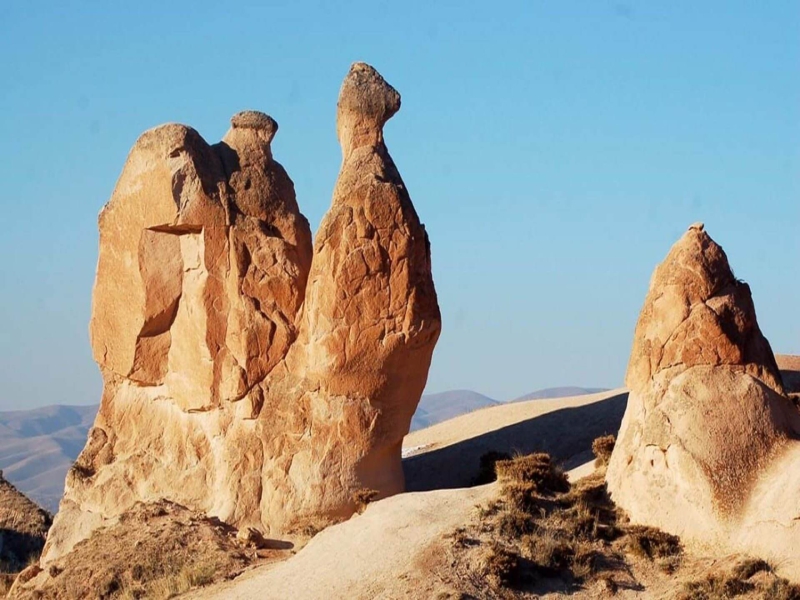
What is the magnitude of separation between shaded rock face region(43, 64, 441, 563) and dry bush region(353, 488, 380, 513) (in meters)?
0.22

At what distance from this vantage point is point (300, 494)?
84.7ft

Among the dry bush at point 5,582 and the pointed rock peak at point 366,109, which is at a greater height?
the pointed rock peak at point 366,109

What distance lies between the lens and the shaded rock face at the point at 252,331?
85.9ft

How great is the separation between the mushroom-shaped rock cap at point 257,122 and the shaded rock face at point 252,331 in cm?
3

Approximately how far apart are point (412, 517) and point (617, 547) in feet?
9.49

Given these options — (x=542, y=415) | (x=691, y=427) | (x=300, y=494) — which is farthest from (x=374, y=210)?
(x=542, y=415)

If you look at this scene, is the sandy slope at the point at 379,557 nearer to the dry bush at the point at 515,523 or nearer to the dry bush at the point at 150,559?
the dry bush at the point at 515,523

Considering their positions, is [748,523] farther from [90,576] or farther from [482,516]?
[90,576]

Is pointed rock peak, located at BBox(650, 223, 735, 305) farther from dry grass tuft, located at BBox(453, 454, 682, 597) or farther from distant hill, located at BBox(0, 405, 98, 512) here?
distant hill, located at BBox(0, 405, 98, 512)

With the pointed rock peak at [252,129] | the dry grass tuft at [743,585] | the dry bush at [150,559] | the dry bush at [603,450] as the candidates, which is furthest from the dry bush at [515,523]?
the pointed rock peak at [252,129]

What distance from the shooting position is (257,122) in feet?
94.5

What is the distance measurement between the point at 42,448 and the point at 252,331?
12801 centimetres

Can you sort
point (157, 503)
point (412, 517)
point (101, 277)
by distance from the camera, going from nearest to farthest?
point (412, 517)
point (157, 503)
point (101, 277)

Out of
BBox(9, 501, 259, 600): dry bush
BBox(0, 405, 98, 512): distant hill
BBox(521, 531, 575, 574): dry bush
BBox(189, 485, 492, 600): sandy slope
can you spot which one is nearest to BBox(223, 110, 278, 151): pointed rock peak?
BBox(9, 501, 259, 600): dry bush
